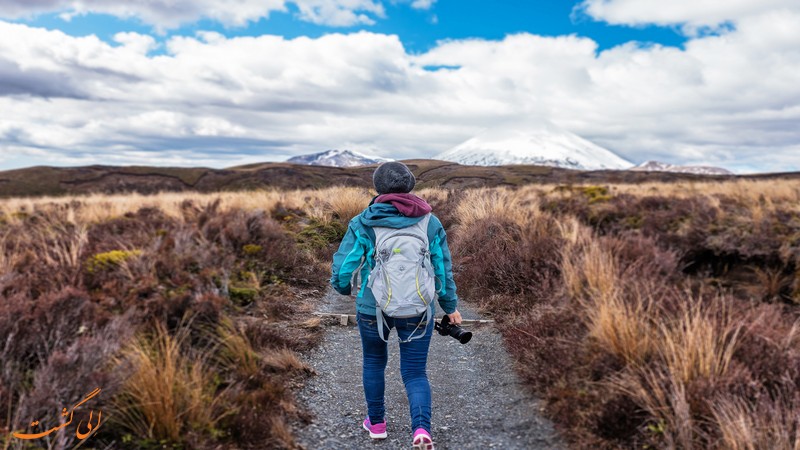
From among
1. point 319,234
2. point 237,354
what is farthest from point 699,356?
point 319,234

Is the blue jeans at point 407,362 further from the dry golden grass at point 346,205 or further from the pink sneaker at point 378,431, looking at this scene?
the dry golden grass at point 346,205

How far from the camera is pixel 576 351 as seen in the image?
420 cm

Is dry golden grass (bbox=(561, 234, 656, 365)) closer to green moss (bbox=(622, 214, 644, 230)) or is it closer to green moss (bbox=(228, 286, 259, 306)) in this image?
green moss (bbox=(228, 286, 259, 306))

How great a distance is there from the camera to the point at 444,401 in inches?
174

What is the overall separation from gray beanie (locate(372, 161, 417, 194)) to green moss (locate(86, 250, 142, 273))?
3.88 metres

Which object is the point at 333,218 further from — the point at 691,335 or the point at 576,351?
the point at 691,335

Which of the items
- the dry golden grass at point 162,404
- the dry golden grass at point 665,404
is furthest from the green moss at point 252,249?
the dry golden grass at point 665,404

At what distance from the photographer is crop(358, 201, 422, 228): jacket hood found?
3.15 metres

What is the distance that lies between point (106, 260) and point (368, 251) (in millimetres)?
4008

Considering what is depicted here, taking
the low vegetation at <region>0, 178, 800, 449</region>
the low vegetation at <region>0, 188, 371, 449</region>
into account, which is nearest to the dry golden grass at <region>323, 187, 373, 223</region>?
the low vegetation at <region>0, 178, 800, 449</region>

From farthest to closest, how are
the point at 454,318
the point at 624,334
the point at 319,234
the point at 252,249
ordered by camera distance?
1. the point at 319,234
2. the point at 252,249
3. the point at 624,334
4. the point at 454,318

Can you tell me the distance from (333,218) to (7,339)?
9.85 metres

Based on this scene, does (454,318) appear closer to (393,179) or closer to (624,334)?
(393,179)

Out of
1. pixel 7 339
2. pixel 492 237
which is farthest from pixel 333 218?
pixel 7 339
